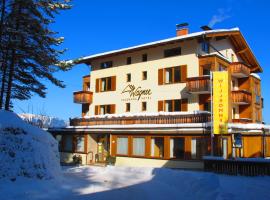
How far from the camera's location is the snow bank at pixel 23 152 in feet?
46.9

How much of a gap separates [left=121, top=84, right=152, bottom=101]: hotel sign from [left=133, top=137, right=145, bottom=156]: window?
18.5 feet

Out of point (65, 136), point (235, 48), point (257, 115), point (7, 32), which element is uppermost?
point (235, 48)

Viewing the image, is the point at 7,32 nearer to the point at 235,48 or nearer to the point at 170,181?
the point at 170,181

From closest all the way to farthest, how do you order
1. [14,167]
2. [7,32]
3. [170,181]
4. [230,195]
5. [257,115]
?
1. [230,195]
2. [14,167]
3. [170,181]
4. [7,32]
5. [257,115]

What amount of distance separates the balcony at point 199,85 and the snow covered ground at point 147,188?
32.9 ft

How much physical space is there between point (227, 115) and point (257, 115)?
14205mm

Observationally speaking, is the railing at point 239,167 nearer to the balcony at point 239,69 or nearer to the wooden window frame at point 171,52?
the wooden window frame at point 171,52

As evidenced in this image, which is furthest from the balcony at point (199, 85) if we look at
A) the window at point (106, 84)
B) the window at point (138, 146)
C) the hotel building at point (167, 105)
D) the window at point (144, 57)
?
the window at point (106, 84)

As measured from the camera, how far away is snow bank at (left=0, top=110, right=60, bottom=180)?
562 inches

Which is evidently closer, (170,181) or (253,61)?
(170,181)

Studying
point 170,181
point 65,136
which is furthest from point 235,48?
point 170,181

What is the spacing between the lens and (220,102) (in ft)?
75.8

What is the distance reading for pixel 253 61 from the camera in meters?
38.0

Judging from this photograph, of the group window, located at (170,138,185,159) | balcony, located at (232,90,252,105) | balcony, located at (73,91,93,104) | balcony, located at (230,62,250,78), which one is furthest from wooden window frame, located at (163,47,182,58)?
balcony, located at (73,91,93,104)
